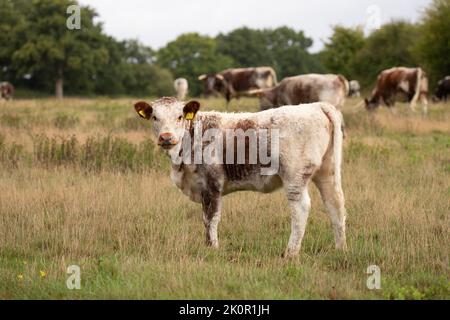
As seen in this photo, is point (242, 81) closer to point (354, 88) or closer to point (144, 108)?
point (144, 108)

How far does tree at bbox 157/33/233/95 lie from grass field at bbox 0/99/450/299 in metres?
66.6

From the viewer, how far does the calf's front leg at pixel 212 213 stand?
22.3ft

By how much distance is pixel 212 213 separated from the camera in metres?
6.80

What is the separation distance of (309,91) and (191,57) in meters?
69.0

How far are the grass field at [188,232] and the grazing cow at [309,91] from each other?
415 cm

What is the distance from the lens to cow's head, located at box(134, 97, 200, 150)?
6.63m

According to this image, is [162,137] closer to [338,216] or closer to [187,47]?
[338,216]

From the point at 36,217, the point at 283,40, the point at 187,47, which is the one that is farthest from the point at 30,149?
the point at 283,40

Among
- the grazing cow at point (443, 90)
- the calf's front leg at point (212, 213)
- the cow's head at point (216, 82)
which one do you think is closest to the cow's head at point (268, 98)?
the cow's head at point (216, 82)

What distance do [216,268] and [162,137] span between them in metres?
1.57

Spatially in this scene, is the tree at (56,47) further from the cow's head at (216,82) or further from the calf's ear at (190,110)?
the calf's ear at (190,110)

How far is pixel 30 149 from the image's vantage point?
41.0ft

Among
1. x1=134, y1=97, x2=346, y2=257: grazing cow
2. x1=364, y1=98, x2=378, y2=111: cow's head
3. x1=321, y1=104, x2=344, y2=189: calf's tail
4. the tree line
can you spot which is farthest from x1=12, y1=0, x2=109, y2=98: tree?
x1=321, y1=104, x2=344, y2=189: calf's tail

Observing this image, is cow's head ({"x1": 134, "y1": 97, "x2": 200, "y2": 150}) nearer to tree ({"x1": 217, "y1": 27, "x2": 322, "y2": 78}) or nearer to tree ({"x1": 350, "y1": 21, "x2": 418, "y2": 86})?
tree ({"x1": 350, "y1": 21, "x2": 418, "y2": 86})
